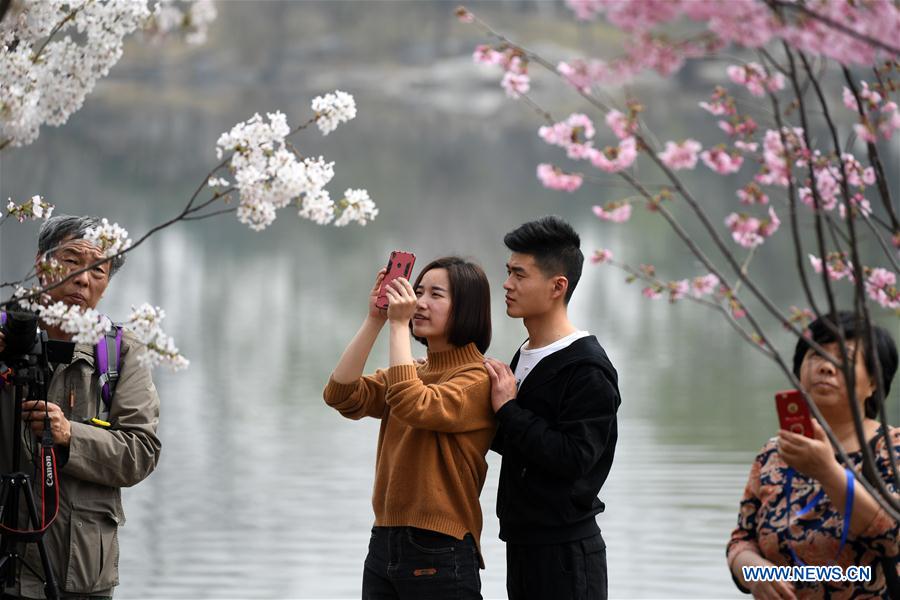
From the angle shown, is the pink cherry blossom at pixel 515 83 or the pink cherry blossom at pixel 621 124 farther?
the pink cherry blossom at pixel 515 83

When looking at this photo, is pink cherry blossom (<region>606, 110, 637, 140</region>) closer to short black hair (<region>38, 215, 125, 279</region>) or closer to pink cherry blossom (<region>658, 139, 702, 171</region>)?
pink cherry blossom (<region>658, 139, 702, 171</region>)

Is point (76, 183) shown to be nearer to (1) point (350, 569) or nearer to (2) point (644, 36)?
(1) point (350, 569)

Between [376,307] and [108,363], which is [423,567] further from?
[108,363]

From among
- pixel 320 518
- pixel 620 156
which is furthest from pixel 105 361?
pixel 320 518

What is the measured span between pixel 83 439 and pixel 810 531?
1.44 m

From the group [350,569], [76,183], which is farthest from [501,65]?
[76,183]

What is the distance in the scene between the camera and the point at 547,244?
277 centimetres

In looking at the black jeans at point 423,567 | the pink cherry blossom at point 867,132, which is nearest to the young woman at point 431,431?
the black jeans at point 423,567

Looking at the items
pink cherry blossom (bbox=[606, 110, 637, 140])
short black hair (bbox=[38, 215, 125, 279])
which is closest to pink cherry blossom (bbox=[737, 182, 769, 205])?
pink cherry blossom (bbox=[606, 110, 637, 140])

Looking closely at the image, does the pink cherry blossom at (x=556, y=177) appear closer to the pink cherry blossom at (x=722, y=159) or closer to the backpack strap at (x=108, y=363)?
the pink cherry blossom at (x=722, y=159)

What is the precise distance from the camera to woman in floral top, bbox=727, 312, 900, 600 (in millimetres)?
2342

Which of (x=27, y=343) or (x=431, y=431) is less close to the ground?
(x=27, y=343)

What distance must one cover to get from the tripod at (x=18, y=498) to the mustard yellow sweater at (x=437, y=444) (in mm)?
605

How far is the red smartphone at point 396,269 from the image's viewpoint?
2.76 m
